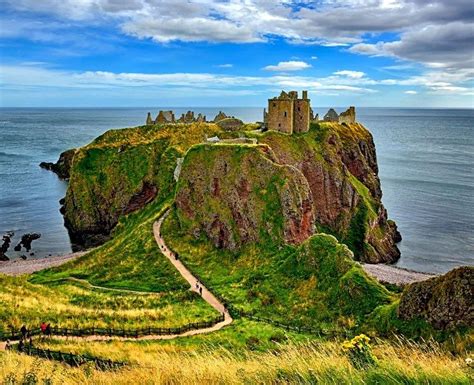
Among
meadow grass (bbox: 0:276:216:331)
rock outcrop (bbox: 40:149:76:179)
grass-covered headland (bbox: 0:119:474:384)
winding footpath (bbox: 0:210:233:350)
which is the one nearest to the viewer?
grass-covered headland (bbox: 0:119:474:384)

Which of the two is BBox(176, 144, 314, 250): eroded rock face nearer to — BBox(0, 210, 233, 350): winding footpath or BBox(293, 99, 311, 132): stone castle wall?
BBox(0, 210, 233, 350): winding footpath

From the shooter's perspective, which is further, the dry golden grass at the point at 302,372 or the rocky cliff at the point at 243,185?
the rocky cliff at the point at 243,185

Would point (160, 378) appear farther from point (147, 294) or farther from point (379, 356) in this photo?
point (147, 294)

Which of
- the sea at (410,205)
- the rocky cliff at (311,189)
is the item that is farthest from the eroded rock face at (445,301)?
the sea at (410,205)

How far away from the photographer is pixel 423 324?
25.2 metres

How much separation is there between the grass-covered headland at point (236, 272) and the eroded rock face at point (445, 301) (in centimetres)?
51

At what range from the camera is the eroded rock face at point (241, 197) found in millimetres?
52812

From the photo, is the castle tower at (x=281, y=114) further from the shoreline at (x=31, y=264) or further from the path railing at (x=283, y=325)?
the path railing at (x=283, y=325)

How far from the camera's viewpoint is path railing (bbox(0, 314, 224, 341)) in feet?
86.7

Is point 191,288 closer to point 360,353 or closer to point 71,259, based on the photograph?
point 71,259

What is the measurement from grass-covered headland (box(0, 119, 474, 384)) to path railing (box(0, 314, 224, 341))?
106cm

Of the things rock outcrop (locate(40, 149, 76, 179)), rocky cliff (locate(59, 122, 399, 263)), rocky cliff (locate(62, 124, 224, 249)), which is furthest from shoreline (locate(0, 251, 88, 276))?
rock outcrop (locate(40, 149, 76, 179))

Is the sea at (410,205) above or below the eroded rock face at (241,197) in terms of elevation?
below

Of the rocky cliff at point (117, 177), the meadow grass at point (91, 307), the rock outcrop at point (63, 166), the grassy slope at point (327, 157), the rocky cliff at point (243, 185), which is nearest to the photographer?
the meadow grass at point (91, 307)
